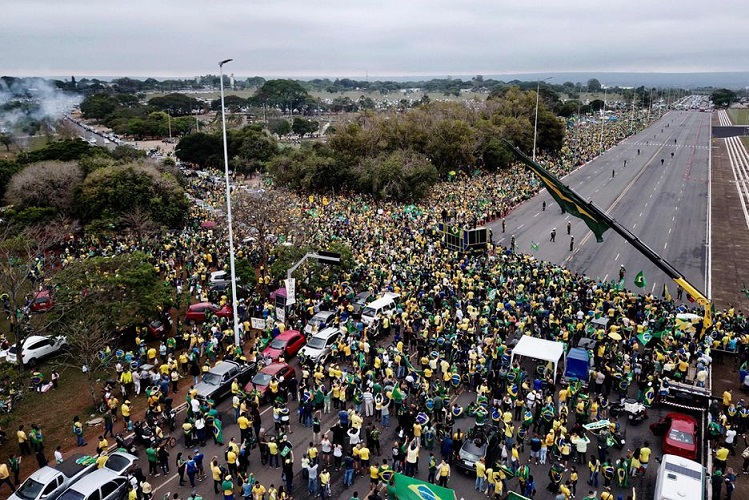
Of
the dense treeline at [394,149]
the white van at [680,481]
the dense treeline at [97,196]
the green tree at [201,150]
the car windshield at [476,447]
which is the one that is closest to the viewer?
the white van at [680,481]

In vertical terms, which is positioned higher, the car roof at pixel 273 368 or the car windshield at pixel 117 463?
the car roof at pixel 273 368

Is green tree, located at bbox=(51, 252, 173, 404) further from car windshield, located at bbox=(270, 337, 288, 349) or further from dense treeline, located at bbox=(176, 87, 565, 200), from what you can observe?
dense treeline, located at bbox=(176, 87, 565, 200)

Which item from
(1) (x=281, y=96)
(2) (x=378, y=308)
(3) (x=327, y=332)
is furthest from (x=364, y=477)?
(1) (x=281, y=96)

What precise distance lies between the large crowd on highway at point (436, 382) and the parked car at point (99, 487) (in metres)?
0.50

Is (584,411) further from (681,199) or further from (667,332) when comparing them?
(681,199)

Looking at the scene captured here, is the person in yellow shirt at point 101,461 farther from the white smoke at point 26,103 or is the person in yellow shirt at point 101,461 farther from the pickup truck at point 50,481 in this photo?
the white smoke at point 26,103

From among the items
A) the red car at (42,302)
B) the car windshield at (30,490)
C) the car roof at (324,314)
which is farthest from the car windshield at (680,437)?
the red car at (42,302)

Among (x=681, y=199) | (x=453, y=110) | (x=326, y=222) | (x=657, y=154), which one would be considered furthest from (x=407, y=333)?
(x=657, y=154)

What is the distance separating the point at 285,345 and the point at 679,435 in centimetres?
1370

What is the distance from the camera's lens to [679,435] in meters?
15.3

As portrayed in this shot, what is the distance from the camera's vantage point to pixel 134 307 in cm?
2234

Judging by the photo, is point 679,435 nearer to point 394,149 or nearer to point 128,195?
point 128,195

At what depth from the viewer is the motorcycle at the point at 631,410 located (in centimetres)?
1731

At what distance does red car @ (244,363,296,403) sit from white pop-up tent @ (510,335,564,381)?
8113mm
